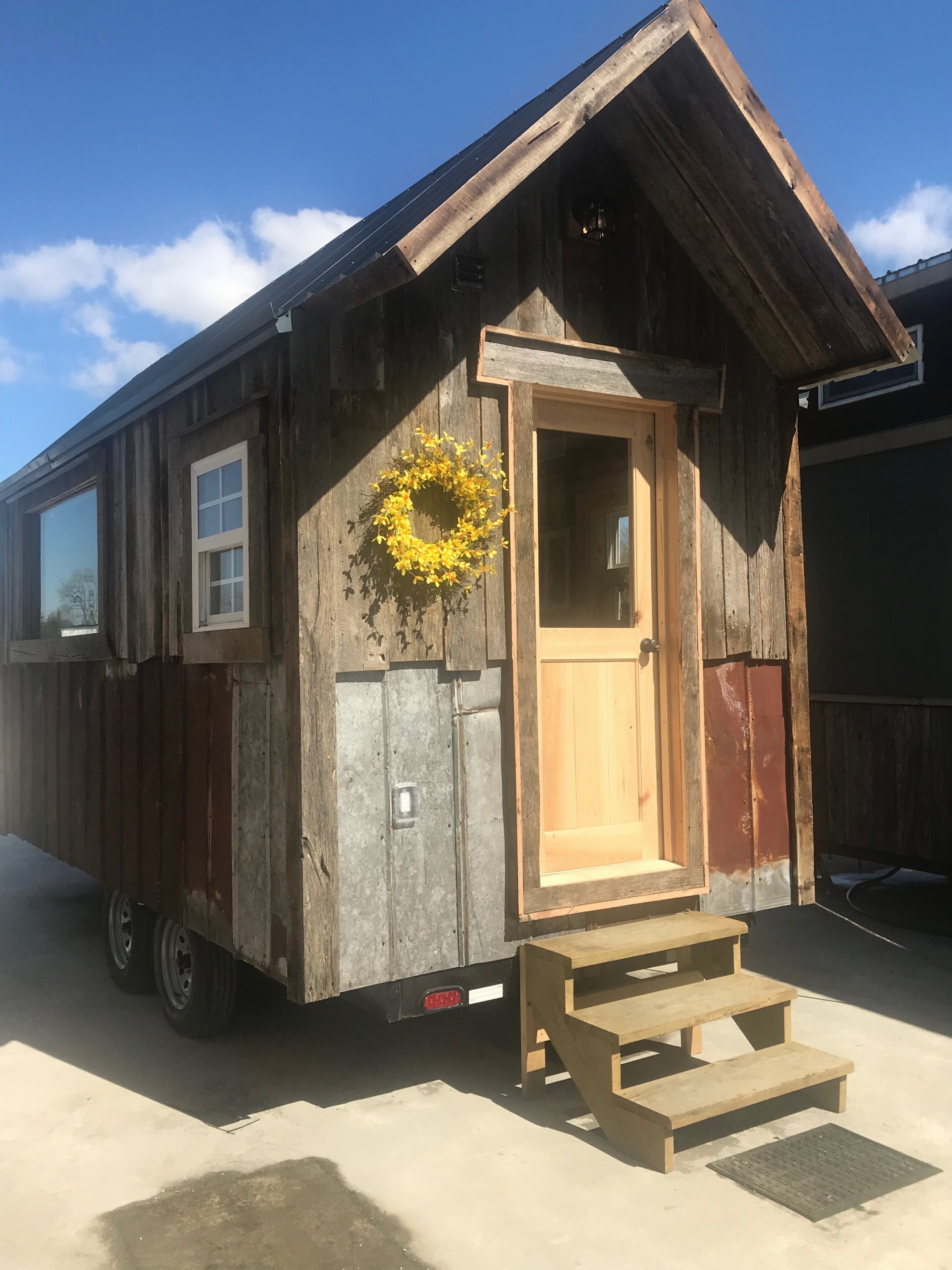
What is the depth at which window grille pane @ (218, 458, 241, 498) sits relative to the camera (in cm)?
464

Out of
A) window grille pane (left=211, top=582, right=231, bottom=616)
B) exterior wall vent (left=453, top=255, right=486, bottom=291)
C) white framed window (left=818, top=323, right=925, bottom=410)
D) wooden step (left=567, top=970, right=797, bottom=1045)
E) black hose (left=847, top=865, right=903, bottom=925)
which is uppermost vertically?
white framed window (left=818, top=323, right=925, bottom=410)

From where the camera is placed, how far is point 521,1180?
141 inches

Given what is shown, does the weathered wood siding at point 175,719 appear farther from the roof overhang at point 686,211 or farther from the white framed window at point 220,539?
the roof overhang at point 686,211

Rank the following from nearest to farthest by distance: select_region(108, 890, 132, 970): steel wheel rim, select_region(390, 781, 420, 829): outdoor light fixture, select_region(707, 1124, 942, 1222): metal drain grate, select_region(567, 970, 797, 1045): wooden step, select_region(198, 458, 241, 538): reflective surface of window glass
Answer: select_region(707, 1124, 942, 1222): metal drain grate → select_region(567, 970, 797, 1045): wooden step → select_region(390, 781, 420, 829): outdoor light fixture → select_region(198, 458, 241, 538): reflective surface of window glass → select_region(108, 890, 132, 970): steel wheel rim

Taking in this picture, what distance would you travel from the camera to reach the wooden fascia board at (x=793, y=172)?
4.23 meters

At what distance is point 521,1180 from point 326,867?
1.28 m

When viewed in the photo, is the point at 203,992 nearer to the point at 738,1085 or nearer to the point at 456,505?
the point at 738,1085

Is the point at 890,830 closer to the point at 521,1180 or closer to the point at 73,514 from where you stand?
the point at 521,1180

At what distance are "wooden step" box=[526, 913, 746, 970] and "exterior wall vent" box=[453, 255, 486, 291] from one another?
2757 mm

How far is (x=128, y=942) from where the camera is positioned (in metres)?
6.02

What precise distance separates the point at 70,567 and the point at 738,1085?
17.4ft

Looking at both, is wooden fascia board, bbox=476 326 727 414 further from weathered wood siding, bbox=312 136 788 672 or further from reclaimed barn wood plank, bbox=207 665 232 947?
reclaimed barn wood plank, bbox=207 665 232 947

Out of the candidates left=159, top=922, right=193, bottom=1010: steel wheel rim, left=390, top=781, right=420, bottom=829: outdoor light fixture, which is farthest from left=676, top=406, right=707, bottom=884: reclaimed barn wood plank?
left=159, top=922, right=193, bottom=1010: steel wheel rim

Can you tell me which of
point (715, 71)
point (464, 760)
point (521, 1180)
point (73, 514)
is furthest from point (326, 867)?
point (73, 514)
